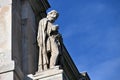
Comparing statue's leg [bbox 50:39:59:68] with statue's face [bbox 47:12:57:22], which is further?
statue's face [bbox 47:12:57:22]

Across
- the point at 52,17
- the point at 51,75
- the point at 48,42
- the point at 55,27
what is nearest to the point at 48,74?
the point at 51,75

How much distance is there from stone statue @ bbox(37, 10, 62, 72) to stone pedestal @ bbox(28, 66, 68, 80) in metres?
0.47

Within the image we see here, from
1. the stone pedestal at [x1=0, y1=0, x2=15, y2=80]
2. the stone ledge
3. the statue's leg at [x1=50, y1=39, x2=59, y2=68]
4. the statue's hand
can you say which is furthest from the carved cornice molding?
the stone ledge

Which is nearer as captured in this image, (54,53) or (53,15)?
(54,53)

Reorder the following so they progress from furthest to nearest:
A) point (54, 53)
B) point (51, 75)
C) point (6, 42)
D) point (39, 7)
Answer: point (39, 7)
point (54, 53)
point (6, 42)
point (51, 75)

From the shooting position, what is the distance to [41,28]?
25438mm

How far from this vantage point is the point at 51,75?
2370 cm

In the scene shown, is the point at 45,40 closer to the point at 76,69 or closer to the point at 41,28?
the point at 41,28

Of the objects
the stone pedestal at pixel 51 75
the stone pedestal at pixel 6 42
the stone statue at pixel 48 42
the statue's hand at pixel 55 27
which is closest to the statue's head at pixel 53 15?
the stone statue at pixel 48 42

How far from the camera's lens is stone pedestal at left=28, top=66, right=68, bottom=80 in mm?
23609

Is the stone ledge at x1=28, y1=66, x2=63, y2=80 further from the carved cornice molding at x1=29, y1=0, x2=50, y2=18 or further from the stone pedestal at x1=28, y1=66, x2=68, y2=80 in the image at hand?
the carved cornice molding at x1=29, y1=0, x2=50, y2=18

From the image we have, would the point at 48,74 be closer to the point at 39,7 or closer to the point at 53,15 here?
the point at 53,15

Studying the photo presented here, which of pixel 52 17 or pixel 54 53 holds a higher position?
pixel 52 17

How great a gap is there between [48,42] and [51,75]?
1.69m
